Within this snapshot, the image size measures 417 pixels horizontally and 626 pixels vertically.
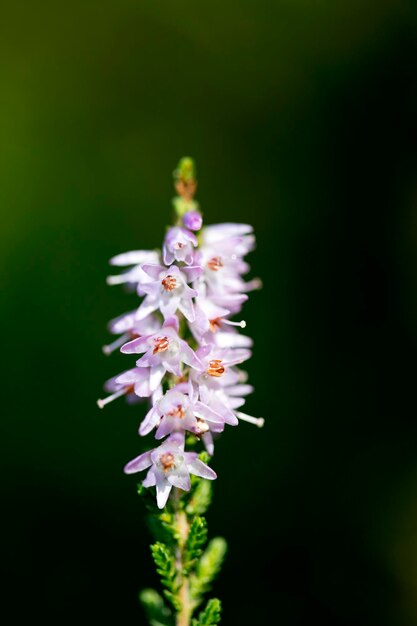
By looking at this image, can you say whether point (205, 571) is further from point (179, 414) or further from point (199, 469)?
point (179, 414)

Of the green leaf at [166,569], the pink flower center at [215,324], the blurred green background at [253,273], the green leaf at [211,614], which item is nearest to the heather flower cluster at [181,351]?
the pink flower center at [215,324]

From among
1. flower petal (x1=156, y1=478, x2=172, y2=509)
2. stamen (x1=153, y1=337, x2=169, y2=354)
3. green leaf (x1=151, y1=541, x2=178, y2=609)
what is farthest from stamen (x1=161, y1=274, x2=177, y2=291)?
green leaf (x1=151, y1=541, x2=178, y2=609)

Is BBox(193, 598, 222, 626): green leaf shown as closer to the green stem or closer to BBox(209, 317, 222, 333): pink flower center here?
the green stem

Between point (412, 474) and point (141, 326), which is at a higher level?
point (141, 326)

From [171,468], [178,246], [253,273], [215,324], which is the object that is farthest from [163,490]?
[253,273]

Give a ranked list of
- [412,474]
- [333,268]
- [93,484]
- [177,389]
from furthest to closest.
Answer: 1. [333,268]
2. [412,474]
3. [93,484]
4. [177,389]

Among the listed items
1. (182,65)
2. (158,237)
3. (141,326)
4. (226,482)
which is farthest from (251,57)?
(141,326)

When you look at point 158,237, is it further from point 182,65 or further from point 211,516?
point 211,516
